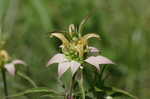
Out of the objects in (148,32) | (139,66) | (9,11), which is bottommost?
(139,66)

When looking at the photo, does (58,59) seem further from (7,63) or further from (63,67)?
(7,63)

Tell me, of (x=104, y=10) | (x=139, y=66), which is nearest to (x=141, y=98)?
(x=139, y=66)

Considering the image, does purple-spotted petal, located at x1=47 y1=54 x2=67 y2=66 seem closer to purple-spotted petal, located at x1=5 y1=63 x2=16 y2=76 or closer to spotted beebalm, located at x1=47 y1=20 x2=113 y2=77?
spotted beebalm, located at x1=47 y1=20 x2=113 y2=77

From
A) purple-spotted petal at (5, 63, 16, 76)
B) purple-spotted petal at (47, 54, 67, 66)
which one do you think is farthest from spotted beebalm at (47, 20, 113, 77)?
purple-spotted petal at (5, 63, 16, 76)

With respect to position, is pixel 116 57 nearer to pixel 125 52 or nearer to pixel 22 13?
pixel 125 52

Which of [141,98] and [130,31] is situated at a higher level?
[130,31]

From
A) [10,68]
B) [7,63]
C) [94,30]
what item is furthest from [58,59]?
[94,30]

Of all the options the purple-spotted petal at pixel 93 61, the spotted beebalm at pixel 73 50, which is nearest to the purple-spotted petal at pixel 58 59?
the spotted beebalm at pixel 73 50

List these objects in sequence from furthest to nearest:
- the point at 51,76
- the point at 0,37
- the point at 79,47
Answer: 1. the point at 51,76
2. the point at 0,37
3. the point at 79,47
